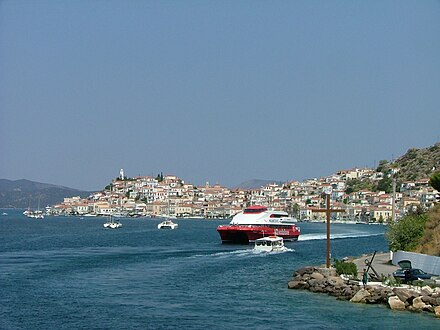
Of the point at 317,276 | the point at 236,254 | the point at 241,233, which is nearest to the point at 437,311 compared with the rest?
the point at 317,276

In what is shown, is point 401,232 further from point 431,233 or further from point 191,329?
point 191,329

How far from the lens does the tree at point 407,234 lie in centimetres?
3219

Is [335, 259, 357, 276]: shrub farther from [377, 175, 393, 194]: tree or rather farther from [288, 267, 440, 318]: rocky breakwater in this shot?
[377, 175, 393, 194]: tree

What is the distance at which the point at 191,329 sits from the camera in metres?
20.1

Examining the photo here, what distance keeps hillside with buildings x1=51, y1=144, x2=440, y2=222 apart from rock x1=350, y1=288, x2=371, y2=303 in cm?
9625

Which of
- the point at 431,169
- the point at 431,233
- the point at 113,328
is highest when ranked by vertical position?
the point at 431,169

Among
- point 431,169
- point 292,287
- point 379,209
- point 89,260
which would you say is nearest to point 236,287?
point 292,287

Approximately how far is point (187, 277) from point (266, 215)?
33.4m

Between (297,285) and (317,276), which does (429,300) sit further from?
(297,285)

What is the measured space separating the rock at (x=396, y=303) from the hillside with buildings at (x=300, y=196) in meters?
97.4

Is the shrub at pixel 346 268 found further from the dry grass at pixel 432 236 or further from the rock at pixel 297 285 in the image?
the dry grass at pixel 432 236

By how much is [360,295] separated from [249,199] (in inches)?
6058

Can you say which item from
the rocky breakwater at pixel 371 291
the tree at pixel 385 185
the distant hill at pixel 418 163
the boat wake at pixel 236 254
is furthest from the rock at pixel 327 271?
the tree at pixel 385 185

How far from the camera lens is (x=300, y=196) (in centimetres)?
16950
